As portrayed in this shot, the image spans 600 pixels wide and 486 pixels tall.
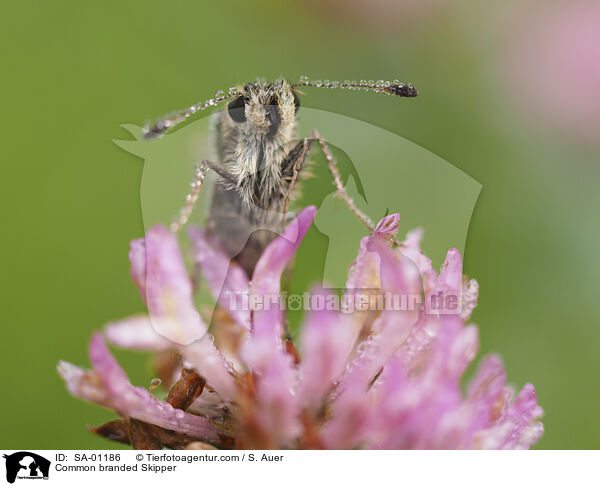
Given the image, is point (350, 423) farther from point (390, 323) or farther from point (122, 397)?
point (122, 397)

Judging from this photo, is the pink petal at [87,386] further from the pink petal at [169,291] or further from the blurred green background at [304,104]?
the blurred green background at [304,104]

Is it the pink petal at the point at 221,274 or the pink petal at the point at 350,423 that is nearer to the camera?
the pink petal at the point at 350,423

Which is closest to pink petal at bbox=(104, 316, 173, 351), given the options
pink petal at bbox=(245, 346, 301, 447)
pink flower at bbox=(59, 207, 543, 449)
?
pink flower at bbox=(59, 207, 543, 449)

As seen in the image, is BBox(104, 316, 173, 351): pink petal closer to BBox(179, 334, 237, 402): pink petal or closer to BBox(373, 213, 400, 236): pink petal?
BBox(179, 334, 237, 402): pink petal
